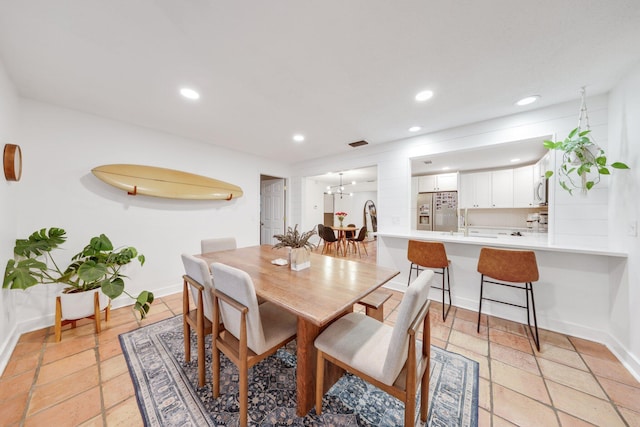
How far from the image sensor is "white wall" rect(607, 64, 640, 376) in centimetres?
168

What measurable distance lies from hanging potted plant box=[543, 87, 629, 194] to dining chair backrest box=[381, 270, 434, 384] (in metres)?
2.21

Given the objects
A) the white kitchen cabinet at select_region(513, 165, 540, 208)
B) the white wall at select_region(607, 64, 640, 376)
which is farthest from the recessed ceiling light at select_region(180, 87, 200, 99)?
the white kitchen cabinet at select_region(513, 165, 540, 208)

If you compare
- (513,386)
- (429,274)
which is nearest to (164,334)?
(429,274)

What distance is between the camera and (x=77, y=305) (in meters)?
2.08

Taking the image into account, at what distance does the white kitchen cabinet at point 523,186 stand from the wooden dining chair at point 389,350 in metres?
4.71

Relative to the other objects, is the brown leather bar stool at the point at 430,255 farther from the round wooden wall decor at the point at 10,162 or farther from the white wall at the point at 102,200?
the round wooden wall decor at the point at 10,162

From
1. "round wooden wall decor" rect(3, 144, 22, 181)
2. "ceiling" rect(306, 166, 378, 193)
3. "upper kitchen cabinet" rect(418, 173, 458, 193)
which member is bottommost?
"round wooden wall decor" rect(3, 144, 22, 181)

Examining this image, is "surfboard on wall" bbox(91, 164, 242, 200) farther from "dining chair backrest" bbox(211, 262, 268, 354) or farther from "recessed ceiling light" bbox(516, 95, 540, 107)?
"recessed ceiling light" bbox(516, 95, 540, 107)

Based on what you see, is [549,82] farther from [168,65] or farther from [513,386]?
[168,65]

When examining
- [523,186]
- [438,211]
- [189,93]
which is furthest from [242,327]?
[523,186]

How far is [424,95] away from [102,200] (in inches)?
150

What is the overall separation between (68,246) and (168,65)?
2359 mm

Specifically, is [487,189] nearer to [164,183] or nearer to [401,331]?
[401,331]

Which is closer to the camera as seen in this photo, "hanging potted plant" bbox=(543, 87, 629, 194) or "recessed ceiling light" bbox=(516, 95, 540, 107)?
"hanging potted plant" bbox=(543, 87, 629, 194)
